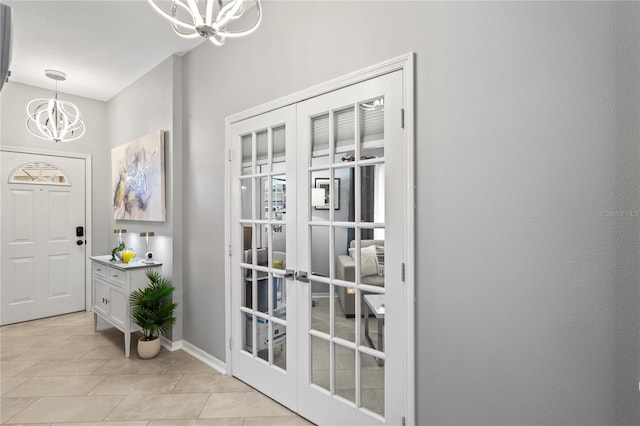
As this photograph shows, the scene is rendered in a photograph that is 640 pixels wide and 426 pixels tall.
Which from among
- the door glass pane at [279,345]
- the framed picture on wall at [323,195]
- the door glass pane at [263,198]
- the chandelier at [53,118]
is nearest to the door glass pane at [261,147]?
the door glass pane at [263,198]

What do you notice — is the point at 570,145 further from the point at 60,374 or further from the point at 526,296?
the point at 60,374

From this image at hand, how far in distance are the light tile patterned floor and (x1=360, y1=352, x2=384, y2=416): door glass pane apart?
0.52 meters

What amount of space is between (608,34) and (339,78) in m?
1.17

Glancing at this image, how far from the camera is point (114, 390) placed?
231 centimetres

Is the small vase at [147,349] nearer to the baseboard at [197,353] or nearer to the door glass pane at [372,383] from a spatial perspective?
the baseboard at [197,353]

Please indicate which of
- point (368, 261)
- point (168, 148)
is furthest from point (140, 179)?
point (368, 261)

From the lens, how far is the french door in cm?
163

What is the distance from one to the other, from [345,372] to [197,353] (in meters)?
1.70

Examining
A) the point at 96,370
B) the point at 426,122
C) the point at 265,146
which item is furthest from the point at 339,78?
the point at 96,370

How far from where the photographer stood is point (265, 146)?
7.50 feet

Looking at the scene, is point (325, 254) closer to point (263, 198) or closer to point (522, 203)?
point (263, 198)

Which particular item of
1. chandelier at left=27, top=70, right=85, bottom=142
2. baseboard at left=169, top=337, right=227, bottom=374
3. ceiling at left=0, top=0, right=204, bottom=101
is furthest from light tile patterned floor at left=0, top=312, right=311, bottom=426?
ceiling at left=0, top=0, right=204, bottom=101

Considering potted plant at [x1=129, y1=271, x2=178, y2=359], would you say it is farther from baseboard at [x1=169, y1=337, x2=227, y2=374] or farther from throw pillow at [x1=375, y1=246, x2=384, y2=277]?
throw pillow at [x1=375, y1=246, x2=384, y2=277]

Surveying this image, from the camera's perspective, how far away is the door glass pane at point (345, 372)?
180 centimetres
